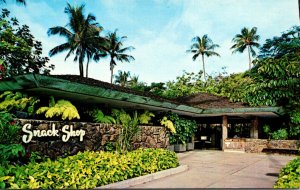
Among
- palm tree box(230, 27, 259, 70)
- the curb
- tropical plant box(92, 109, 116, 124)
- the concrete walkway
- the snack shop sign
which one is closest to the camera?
the curb

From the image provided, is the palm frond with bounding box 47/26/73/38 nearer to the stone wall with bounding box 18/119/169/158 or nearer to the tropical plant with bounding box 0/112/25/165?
the stone wall with bounding box 18/119/169/158

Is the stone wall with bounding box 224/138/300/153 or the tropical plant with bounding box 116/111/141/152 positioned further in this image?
the stone wall with bounding box 224/138/300/153

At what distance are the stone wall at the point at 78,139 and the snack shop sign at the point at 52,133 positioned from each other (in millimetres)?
58

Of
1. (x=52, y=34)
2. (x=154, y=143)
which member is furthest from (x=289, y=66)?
(x=52, y=34)

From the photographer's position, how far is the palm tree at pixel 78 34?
1145 inches

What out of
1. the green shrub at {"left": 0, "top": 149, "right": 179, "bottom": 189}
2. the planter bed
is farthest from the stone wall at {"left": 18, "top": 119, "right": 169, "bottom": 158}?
the planter bed

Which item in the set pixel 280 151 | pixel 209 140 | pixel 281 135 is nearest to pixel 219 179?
pixel 280 151

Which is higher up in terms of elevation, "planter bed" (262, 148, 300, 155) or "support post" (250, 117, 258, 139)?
"support post" (250, 117, 258, 139)

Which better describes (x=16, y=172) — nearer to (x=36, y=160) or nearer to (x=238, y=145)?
(x=36, y=160)

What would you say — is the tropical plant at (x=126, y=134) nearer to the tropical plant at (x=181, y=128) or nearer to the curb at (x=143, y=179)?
the curb at (x=143, y=179)

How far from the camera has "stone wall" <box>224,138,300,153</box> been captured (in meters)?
14.2

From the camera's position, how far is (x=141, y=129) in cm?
980

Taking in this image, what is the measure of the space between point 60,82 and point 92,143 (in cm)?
216

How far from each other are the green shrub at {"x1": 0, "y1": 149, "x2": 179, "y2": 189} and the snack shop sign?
0.71 meters
